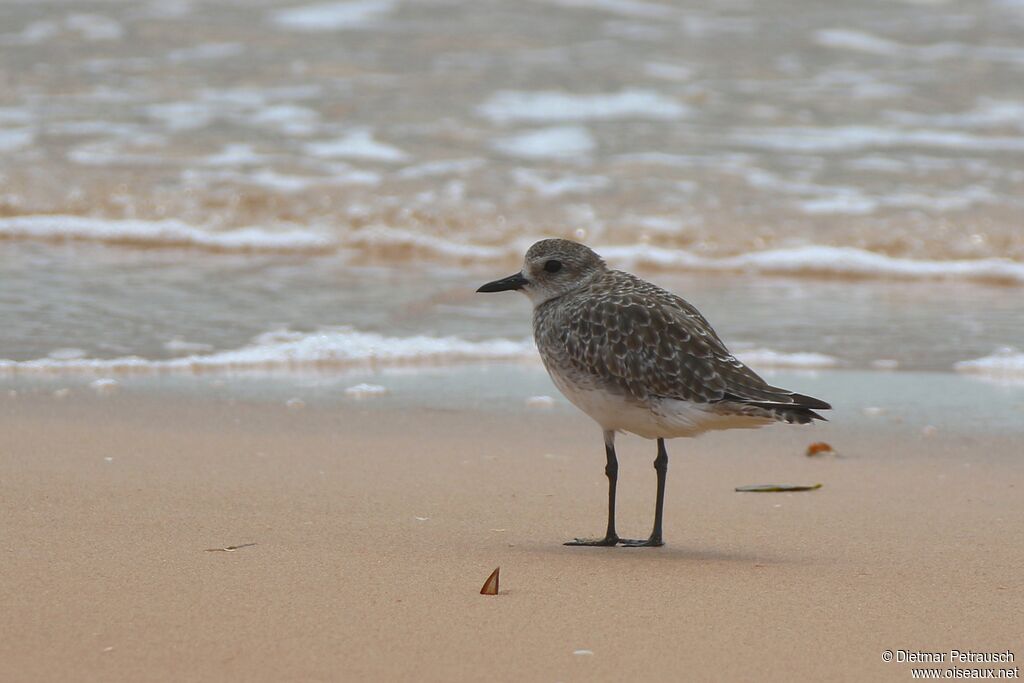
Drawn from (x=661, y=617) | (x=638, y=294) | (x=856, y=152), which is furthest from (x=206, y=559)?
(x=856, y=152)

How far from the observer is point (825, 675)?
316 centimetres

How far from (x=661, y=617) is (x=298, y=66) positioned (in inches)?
461

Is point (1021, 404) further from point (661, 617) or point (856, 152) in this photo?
point (856, 152)

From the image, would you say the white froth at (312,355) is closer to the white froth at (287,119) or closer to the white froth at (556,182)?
the white froth at (556,182)

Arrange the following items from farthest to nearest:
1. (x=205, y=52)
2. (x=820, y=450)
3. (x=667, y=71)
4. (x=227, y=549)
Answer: (x=205, y=52), (x=667, y=71), (x=820, y=450), (x=227, y=549)

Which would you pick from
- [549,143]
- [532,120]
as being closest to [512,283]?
[549,143]

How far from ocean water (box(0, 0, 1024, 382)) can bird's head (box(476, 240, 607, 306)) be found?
7.79ft

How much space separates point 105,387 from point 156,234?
4136 millimetres

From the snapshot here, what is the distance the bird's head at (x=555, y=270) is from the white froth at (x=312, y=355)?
2357 mm

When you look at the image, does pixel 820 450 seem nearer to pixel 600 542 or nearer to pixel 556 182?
pixel 600 542

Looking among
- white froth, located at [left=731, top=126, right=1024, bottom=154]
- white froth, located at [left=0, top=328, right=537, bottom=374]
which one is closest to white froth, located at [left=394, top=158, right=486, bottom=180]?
white froth, located at [left=731, top=126, right=1024, bottom=154]

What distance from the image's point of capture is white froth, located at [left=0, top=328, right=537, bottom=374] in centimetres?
673

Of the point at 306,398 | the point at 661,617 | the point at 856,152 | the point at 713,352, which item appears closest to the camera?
the point at 661,617

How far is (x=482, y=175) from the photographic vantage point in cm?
1162
